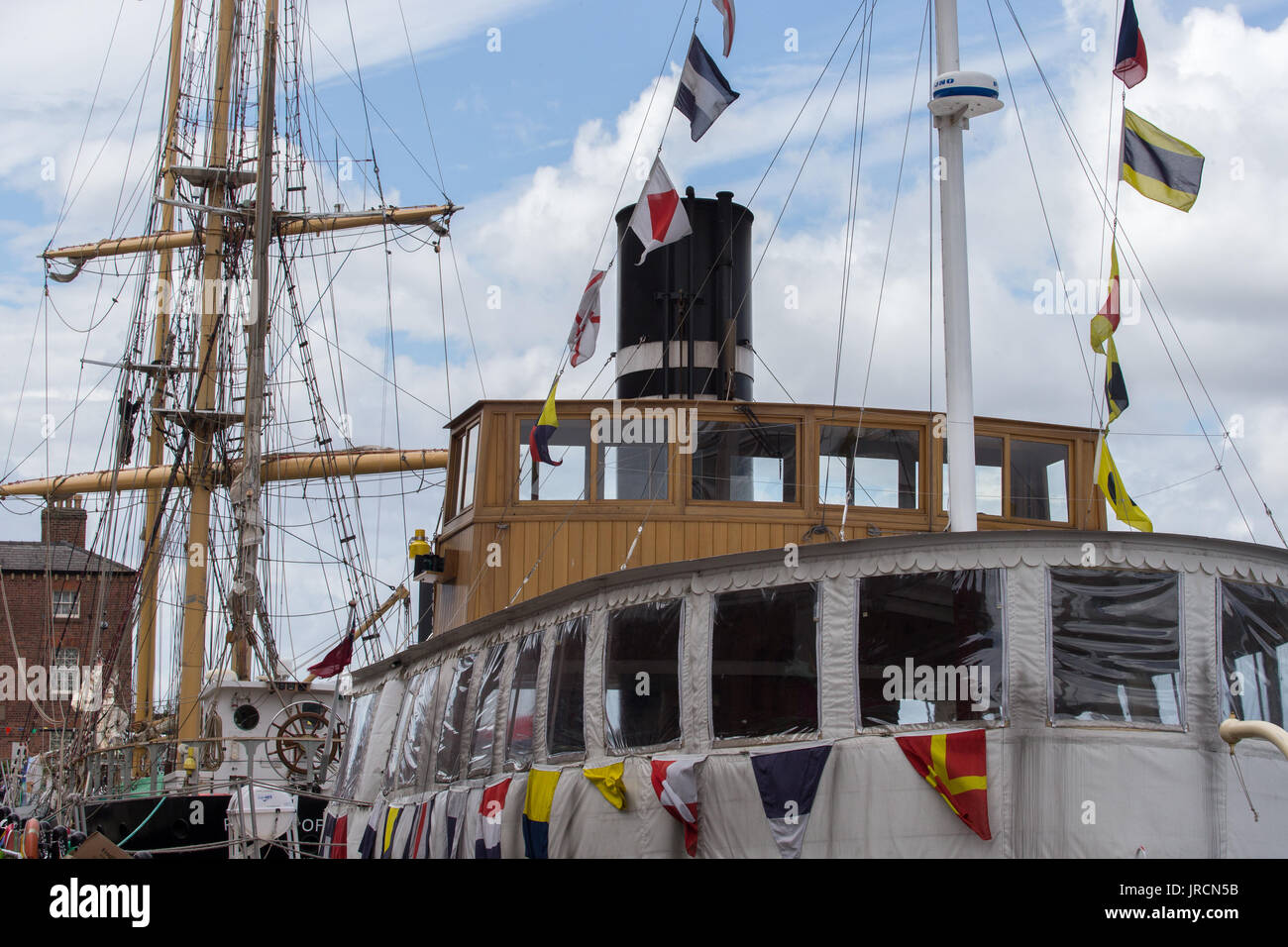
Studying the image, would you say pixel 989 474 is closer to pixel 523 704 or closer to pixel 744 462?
pixel 744 462

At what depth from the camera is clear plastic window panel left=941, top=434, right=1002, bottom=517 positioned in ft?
46.4

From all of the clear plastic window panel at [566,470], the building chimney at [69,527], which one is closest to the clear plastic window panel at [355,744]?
the clear plastic window panel at [566,470]

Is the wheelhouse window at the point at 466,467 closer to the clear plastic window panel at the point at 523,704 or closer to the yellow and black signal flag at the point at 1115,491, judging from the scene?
the clear plastic window panel at the point at 523,704

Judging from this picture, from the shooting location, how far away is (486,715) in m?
12.2

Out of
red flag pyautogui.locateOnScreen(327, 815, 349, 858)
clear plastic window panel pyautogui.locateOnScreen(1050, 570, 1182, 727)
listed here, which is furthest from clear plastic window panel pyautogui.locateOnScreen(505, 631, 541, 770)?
red flag pyautogui.locateOnScreen(327, 815, 349, 858)

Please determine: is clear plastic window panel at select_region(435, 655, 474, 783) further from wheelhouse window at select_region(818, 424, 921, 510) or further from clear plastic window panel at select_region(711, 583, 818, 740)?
wheelhouse window at select_region(818, 424, 921, 510)

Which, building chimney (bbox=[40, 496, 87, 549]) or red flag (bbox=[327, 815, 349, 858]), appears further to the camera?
building chimney (bbox=[40, 496, 87, 549])

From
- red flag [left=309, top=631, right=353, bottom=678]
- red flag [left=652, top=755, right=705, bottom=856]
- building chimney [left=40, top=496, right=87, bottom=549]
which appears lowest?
red flag [left=652, top=755, right=705, bottom=856]

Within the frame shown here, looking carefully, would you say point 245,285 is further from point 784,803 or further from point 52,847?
point 784,803

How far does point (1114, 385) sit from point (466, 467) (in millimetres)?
6339

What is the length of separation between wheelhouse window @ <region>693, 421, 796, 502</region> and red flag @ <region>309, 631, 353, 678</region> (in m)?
14.3

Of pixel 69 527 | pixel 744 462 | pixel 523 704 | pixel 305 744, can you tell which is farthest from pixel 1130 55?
pixel 69 527

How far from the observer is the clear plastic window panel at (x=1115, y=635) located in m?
8.93
